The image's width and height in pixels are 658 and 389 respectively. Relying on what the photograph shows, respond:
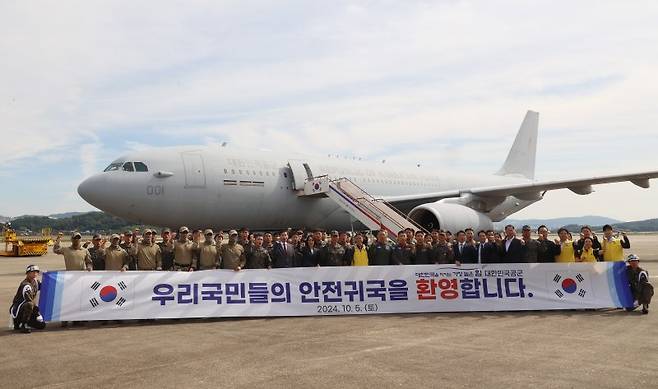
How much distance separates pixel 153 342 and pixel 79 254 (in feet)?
10.7

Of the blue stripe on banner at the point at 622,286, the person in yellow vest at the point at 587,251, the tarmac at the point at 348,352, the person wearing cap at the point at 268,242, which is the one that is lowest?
the tarmac at the point at 348,352

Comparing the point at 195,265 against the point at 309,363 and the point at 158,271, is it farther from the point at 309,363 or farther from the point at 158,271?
the point at 309,363

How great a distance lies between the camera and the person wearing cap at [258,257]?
11039mm

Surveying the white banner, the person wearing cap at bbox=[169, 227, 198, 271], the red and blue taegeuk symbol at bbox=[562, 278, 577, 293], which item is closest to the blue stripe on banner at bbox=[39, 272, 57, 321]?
the white banner

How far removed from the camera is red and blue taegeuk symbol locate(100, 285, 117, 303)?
9406mm

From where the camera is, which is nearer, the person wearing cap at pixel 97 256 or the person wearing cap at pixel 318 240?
the person wearing cap at pixel 97 256

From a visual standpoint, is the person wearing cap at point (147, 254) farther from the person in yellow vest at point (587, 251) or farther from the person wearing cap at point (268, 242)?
the person in yellow vest at point (587, 251)

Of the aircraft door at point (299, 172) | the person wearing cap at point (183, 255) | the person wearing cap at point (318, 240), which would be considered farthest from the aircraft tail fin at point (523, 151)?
the person wearing cap at point (183, 255)

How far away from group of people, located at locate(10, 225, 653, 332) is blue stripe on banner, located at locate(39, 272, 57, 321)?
25.9 inches

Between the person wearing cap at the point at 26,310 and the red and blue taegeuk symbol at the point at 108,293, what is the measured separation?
3.20 feet

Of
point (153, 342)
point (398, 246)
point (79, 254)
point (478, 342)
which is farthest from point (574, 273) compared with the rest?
point (79, 254)

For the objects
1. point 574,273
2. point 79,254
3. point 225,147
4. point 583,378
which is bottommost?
point 583,378

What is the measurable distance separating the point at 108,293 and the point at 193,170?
9297mm

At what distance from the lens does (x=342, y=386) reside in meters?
5.30
